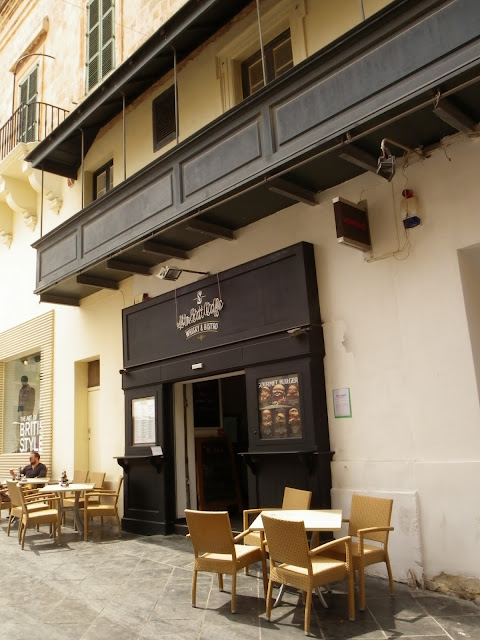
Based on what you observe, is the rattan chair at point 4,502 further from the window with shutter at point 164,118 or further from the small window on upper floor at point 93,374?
the window with shutter at point 164,118

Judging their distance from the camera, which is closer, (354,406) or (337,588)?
(337,588)

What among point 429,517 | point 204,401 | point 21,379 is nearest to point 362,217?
point 429,517

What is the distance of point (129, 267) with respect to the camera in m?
9.58

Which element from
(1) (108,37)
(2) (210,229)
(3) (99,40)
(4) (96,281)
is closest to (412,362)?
(2) (210,229)

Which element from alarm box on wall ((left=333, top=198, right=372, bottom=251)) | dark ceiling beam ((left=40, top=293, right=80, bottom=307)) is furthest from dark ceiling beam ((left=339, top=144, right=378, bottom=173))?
dark ceiling beam ((left=40, top=293, right=80, bottom=307))

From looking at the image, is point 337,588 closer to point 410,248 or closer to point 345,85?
point 410,248

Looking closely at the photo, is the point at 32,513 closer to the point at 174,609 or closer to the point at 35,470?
the point at 35,470

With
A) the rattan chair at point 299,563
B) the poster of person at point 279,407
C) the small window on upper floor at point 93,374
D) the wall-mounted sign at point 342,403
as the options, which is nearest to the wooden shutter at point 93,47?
the small window on upper floor at point 93,374

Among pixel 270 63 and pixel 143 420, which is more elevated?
pixel 270 63

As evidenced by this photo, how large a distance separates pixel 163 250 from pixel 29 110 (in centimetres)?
858

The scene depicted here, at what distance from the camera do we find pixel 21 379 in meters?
14.5

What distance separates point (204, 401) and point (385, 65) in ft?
23.1

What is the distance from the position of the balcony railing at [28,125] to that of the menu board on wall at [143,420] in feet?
25.7

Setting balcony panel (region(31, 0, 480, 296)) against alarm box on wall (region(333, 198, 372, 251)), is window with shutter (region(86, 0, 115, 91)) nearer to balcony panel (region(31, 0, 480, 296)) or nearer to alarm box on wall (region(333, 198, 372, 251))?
balcony panel (region(31, 0, 480, 296))
